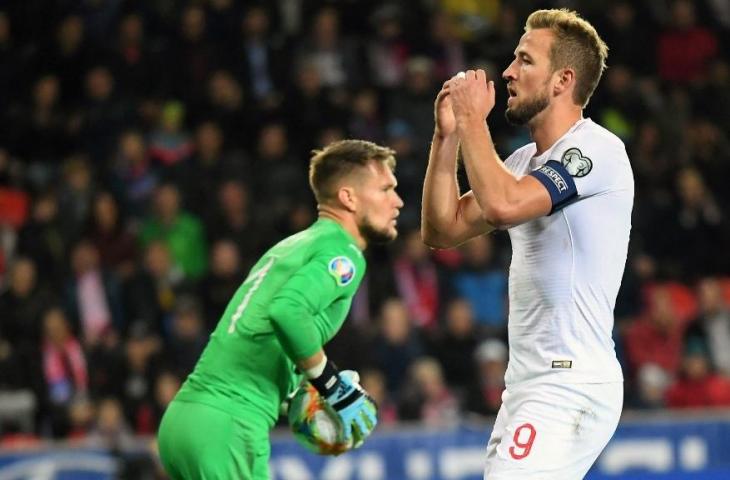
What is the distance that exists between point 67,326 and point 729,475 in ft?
17.2

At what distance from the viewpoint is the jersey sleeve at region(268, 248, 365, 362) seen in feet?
17.9

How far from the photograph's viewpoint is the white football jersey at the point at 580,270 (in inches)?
Answer: 191

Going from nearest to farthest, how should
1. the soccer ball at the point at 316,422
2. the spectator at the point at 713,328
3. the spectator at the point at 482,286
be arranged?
the soccer ball at the point at 316,422 < the spectator at the point at 482,286 < the spectator at the point at 713,328

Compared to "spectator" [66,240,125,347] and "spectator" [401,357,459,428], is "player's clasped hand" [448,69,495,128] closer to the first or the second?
"spectator" [401,357,459,428]

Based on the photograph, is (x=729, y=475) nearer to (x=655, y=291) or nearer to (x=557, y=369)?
(x=557, y=369)

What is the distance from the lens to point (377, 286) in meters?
12.0

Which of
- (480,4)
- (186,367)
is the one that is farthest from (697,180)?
(186,367)

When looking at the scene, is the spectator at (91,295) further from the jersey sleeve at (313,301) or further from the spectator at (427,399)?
the jersey sleeve at (313,301)

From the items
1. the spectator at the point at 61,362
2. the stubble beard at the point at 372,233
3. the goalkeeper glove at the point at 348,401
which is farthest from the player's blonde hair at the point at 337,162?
the spectator at the point at 61,362

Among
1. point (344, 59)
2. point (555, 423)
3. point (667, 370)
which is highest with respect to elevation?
point (344, 59)

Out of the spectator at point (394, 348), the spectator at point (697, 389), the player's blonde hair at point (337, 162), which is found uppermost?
the player's blonde hair at point (337, 162)

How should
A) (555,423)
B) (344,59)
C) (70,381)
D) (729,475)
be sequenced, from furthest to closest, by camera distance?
(344,59)
(70,381)
(729,475)
(555,423)

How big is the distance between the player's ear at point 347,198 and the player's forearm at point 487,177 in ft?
4.33

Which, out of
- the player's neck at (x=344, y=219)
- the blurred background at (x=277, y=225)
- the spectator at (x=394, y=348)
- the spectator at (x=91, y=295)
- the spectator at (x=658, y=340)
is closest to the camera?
the player's neck at (x=344, y=219)
